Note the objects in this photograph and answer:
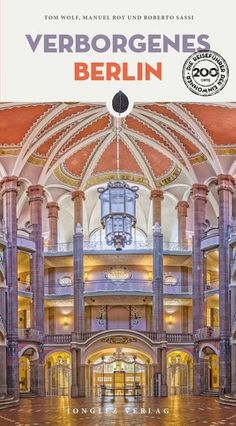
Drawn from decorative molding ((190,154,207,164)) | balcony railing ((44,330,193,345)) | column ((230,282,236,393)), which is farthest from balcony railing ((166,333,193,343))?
decorative molding ((190,154,207,164))

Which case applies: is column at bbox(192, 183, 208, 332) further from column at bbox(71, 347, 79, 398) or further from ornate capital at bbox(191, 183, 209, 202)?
column at bbox(71, 347, 79, 398)

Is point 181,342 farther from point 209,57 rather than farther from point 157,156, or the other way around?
point 209,57

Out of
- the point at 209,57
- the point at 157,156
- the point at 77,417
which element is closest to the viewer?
the point at 209,57

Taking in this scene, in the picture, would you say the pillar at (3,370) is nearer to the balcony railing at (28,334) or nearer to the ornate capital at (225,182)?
the balcony railing at (28,334)

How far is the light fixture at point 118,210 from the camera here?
36.4 metres

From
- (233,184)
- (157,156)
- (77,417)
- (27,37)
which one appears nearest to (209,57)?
(27,37)

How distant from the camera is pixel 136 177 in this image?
49594 millimetres

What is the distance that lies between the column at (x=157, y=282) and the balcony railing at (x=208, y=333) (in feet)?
12.2

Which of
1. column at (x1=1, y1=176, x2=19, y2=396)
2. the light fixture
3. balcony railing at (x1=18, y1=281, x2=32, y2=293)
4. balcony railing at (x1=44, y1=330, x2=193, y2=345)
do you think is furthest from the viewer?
balcony railing at (x1=44, y1=330, x2=193, y2=345)

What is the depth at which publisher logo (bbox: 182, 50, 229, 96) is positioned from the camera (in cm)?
628

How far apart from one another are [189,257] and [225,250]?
6867mm

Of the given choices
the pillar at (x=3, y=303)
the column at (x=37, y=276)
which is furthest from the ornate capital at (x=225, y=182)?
the pillar at (x=3, y=303)

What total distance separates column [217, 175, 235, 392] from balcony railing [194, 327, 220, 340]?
153cm

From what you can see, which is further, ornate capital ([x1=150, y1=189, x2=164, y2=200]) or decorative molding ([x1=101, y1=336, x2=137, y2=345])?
ornate capital ([x1=150, y1=189, x2=164, y2=200])
